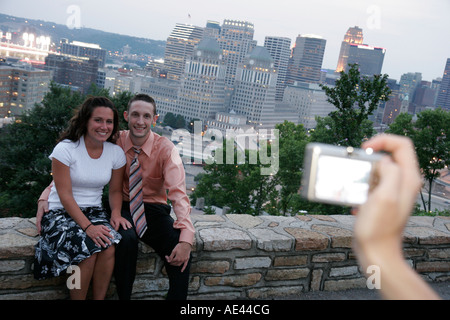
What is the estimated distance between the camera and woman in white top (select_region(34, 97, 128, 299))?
1.83m

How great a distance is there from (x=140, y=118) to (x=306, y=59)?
112 meters

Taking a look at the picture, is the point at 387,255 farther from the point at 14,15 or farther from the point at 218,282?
the point at 14,15

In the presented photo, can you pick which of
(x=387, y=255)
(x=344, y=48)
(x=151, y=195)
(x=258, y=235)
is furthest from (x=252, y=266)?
(x=344, y=48)

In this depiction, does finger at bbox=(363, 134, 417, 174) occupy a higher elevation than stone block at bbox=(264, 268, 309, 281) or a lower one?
higher

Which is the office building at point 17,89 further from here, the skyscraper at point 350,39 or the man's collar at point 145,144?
the man's collar at point 145,144

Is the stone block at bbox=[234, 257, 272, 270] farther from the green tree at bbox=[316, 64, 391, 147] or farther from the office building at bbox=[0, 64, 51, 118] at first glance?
the office building at bbox=[0, 64, 51, 118]

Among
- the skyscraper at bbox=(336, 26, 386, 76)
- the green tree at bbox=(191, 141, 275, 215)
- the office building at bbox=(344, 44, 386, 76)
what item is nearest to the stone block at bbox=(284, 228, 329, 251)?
the green tree at bbox=(191, 141, 275, 215)

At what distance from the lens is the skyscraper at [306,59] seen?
10769 centimetres

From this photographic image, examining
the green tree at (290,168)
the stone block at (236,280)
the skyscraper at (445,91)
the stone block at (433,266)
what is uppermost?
the skyscraper at (445,91)

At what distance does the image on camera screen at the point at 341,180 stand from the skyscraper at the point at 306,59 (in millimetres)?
109530

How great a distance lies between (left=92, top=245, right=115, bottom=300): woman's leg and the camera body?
1.36 metres

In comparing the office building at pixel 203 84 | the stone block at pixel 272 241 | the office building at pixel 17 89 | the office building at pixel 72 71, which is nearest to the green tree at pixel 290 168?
the stone block at pixel 272 241

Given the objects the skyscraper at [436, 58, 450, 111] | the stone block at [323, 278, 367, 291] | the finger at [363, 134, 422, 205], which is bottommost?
the stone block at [323, 278, 367, 291]

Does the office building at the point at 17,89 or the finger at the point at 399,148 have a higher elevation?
the finger at the point at 399,148
